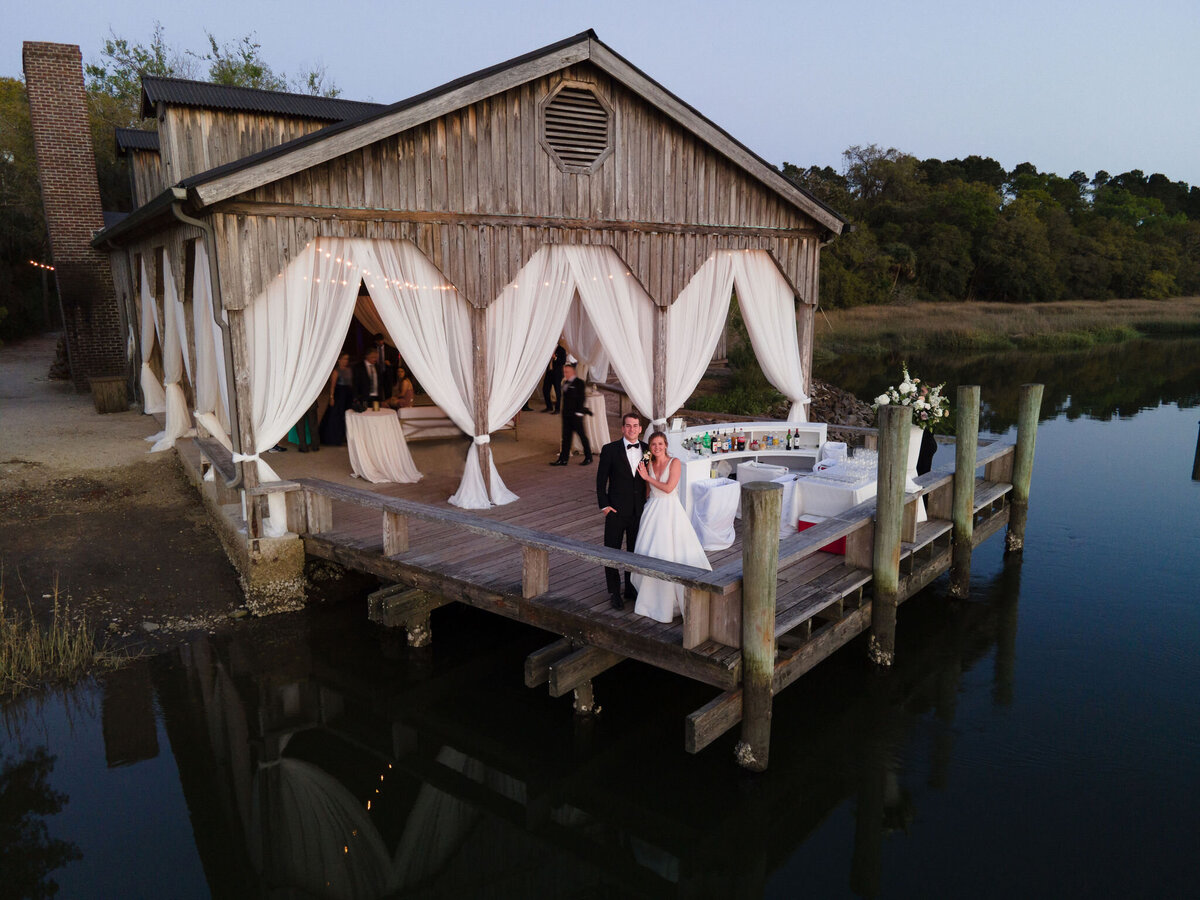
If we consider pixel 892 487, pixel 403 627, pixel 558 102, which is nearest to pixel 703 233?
pixel 558 102

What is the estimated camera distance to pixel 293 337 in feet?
28.4

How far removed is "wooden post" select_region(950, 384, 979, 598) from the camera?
30.6 feet

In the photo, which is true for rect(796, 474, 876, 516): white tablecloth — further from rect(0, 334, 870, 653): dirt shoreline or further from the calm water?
rect(0, 334, 870, 653): dirt shoreline

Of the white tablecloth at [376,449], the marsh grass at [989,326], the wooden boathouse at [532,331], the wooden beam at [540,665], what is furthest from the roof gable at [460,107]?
the marsh grass at [989,326]

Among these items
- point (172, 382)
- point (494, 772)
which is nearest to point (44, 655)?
point (494, 772)

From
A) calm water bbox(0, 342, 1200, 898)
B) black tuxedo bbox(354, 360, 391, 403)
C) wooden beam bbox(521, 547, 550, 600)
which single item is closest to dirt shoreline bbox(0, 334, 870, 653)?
calm water bbox(0, 342, 1200, 898)

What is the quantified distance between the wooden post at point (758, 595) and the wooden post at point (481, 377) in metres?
Answer: 4.42

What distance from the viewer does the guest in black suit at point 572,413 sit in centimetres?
1172

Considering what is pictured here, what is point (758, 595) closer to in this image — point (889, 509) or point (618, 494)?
point (618, 494)

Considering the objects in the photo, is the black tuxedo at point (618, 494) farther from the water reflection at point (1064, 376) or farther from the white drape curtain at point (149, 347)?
the water reflection at point (1064, 376)

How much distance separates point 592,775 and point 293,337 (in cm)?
522

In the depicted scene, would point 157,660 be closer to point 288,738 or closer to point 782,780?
point 288,738

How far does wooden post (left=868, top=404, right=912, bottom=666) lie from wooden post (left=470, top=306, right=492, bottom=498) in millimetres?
4345

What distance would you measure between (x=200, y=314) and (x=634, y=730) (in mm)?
7023
